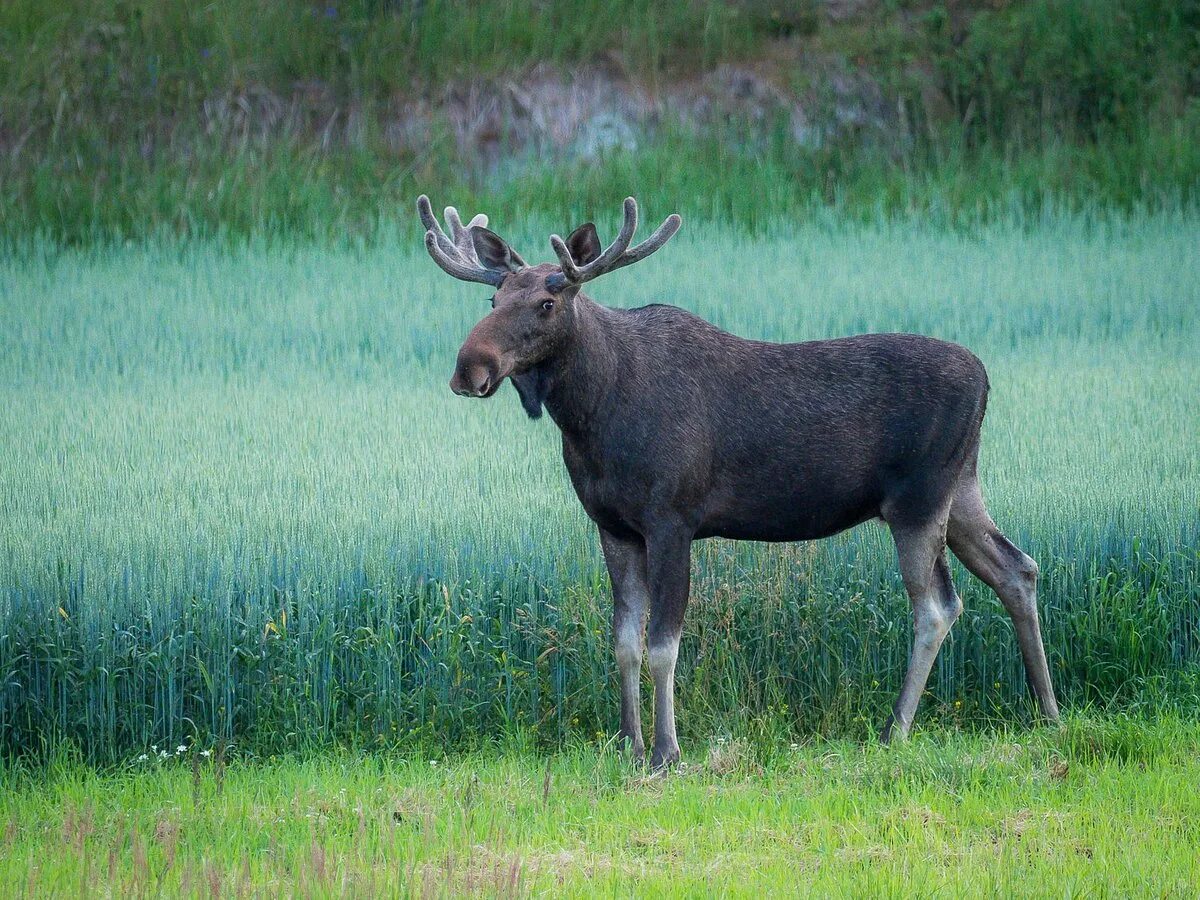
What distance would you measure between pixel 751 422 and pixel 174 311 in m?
7.45

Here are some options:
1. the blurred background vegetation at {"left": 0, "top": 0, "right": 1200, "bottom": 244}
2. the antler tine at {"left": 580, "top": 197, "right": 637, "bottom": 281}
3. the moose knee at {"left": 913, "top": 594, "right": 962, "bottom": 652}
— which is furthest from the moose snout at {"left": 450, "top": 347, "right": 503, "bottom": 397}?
the blurred background vegetation at {"left": 0, "top": 0, "right": 1200, "bottom": 244}

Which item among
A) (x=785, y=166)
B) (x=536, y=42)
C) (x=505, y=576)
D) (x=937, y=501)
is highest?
(x=536, y=42)

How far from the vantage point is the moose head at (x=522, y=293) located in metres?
5.66

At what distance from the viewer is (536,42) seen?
18906 millimetres

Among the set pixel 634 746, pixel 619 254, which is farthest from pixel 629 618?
pixel 619 254

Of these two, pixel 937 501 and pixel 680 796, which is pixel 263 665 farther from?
pixel 937 501

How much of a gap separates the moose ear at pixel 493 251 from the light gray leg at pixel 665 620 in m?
1.21

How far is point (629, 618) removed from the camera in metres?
6.34

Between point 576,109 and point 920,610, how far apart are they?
12304 millimetres

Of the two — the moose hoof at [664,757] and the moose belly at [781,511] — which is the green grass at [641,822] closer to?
the moose hoof at [664,757]

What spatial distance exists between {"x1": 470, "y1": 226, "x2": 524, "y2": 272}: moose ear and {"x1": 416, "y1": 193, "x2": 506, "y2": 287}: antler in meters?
0.04

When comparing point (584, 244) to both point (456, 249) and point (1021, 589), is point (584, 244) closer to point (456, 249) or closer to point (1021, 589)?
point (456, 249)

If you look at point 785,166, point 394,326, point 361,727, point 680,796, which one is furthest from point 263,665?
point 785,166

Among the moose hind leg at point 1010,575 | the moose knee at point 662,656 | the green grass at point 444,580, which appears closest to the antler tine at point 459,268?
the green grass at point 444,580
